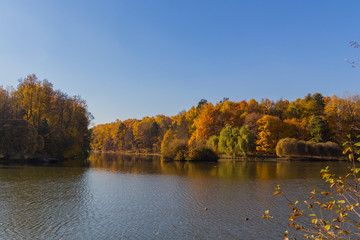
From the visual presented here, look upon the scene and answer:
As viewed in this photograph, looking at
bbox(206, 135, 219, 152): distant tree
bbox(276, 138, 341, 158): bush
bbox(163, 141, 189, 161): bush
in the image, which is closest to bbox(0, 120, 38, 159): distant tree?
bbox(163, 141, 189, 161): bush

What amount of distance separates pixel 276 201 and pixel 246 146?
133 ft

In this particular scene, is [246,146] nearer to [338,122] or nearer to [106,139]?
[338,122]

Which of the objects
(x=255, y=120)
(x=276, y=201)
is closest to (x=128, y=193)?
(x=276, y=201)

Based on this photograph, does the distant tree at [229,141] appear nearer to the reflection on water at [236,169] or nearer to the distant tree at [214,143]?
the distant tree at [214,143]

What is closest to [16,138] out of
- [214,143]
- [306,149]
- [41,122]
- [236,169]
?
[41,122]

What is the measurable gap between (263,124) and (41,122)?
1934 inches

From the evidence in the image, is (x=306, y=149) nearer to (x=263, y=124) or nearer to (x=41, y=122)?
(x=263, y=124)

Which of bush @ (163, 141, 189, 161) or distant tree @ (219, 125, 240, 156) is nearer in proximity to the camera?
bush @ (163, 141, 189, 161)

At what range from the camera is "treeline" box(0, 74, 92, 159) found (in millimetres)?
41784

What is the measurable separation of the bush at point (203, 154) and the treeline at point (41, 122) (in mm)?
25631

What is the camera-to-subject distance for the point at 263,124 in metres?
61.0

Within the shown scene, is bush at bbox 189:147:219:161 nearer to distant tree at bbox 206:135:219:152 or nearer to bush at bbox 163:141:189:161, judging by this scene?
bush at bbox 163:141:189:161

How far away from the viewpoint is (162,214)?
14312 millimetres

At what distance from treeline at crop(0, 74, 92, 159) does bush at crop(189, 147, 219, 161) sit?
84.1 feet
